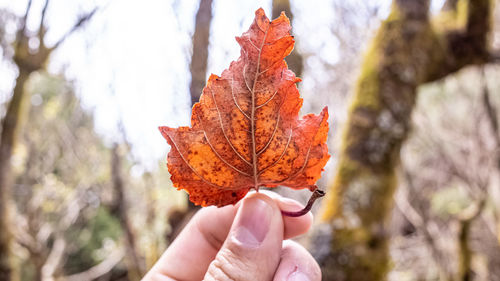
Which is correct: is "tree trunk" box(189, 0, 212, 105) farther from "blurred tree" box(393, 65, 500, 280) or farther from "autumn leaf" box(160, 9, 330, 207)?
"blurred tree" box(393, 65, 500, 280)

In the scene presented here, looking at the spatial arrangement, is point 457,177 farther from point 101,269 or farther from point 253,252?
point 101,269

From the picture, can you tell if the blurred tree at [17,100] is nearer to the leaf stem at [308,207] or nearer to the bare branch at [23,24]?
the bare branch at [23,24]

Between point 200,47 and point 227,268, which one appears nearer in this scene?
point 227,268

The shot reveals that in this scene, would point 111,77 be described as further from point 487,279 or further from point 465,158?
point 487,279

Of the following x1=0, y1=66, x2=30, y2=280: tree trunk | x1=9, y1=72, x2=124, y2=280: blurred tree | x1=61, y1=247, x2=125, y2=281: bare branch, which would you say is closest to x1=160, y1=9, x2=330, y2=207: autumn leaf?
x1=0, y1=66, x2=30, y2=280: tree trunk

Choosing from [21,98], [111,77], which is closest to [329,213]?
[111,77]

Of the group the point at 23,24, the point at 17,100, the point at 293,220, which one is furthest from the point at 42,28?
the point at 293,220
